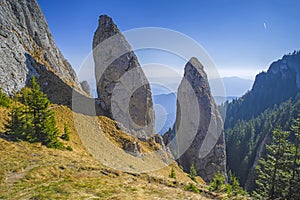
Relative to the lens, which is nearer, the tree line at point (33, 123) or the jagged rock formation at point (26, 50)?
the tree line at point (33, 123)

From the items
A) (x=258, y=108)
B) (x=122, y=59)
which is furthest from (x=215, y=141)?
(x=258, y=108)

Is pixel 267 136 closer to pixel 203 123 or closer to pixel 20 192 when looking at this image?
pixel 203 123

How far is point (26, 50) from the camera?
116 feet

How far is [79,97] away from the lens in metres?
39.2

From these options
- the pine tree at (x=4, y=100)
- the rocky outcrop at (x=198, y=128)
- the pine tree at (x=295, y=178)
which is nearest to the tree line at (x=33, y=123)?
the pine tree at (x=4, y=100)

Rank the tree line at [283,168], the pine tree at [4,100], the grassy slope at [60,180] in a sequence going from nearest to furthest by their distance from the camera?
1. the grassy slope at [60,180]
2. the tree line at [283,168]
3. the pine tree at [4,100]

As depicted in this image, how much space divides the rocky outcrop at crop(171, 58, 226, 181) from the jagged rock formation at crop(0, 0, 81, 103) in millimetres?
43399

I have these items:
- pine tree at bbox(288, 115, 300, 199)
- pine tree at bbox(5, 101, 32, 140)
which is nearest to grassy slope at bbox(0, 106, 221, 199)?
pine tree at bbox(5, 101, 32, 140)

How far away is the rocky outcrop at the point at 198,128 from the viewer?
64481mm

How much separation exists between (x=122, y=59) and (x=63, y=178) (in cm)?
2966

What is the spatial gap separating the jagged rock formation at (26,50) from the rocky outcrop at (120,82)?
7813mm

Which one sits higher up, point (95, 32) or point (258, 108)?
point (258, 108)

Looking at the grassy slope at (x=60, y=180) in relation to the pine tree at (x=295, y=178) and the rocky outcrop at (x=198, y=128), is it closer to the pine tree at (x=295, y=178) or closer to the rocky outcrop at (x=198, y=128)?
the pine tree at (x=295, y=178)

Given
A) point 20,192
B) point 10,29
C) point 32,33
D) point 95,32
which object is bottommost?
point 20,192
